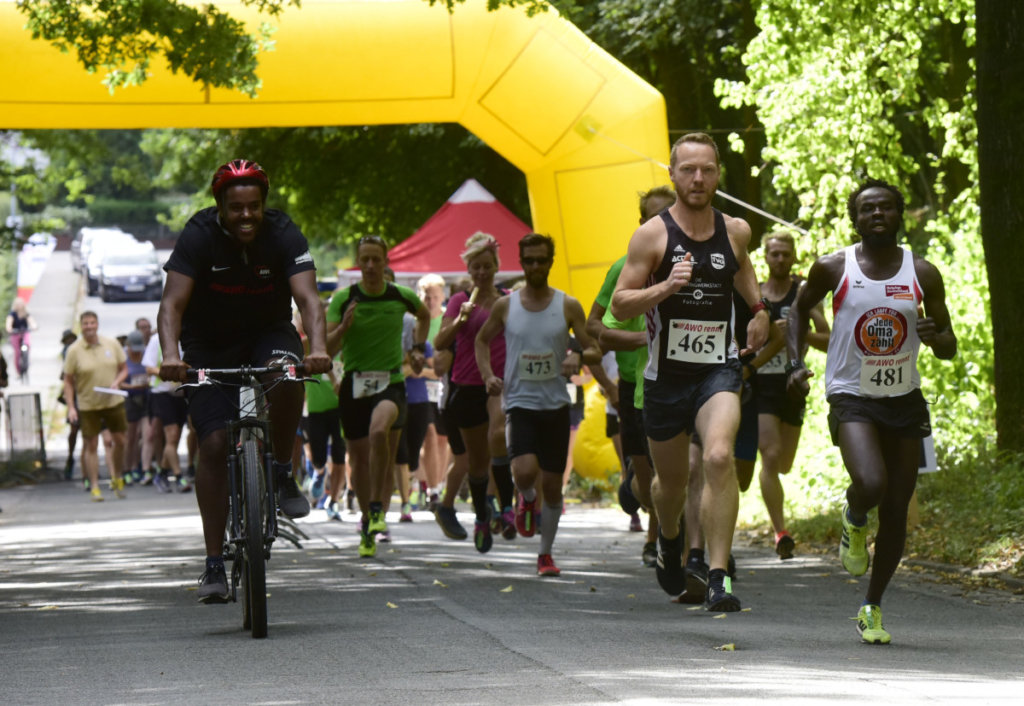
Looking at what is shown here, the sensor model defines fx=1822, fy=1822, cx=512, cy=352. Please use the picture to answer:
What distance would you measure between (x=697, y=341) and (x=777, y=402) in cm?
381

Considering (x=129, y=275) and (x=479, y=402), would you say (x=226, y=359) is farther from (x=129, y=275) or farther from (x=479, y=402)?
(x=129, y=275)

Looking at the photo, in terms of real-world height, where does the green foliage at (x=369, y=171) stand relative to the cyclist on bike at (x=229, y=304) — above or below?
above

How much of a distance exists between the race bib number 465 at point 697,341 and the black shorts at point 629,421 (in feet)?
7.99

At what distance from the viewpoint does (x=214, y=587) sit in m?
7.87

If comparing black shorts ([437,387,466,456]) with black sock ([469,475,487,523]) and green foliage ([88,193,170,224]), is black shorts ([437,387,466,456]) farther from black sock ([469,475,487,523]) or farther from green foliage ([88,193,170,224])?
green foliage ([88,193,170,224])

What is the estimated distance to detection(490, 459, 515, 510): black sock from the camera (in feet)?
41.9

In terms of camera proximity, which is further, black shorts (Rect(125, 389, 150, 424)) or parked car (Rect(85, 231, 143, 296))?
parked car (Rect(85, 231, 143, 296))

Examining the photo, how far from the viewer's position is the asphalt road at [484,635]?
633cm

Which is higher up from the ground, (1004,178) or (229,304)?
(1004,178)

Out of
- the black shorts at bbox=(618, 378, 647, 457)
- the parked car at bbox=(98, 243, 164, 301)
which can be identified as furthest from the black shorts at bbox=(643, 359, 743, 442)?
the parked car at bbox=(98, 243, 164, 301)

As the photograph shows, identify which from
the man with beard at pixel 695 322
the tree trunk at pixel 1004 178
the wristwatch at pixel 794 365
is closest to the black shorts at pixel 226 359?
the man with beard at pixel 695 322

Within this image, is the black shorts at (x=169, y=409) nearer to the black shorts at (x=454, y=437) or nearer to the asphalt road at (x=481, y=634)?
the asphalt road at (x=481, y=634)

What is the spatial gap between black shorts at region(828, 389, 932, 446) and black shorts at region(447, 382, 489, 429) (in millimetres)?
5277

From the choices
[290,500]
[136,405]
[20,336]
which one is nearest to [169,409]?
[136,405]
